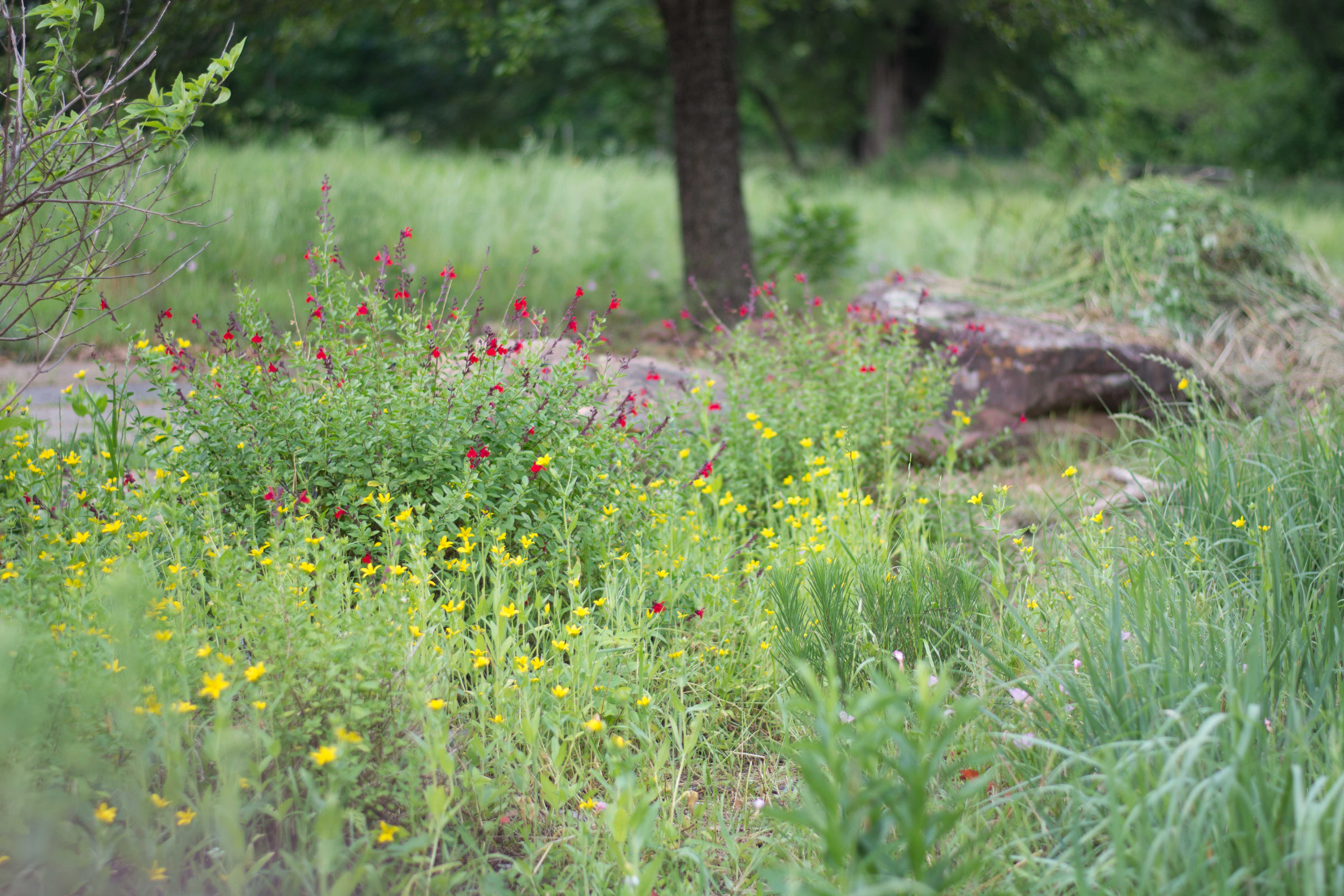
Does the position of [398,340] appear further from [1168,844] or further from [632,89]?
[632,89]

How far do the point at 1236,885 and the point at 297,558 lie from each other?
6.67 feet

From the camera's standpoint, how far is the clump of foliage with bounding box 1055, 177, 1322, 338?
5.35 m

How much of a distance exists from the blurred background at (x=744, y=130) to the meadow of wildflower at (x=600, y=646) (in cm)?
100

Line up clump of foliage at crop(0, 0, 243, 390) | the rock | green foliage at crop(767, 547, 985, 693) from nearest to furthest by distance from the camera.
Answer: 1. clump of foliage at crop(0, 0, 243, 390)
2. green foliage at crop(767, 547, 985, 693)
3. the rock

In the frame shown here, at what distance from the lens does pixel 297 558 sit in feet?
7.24

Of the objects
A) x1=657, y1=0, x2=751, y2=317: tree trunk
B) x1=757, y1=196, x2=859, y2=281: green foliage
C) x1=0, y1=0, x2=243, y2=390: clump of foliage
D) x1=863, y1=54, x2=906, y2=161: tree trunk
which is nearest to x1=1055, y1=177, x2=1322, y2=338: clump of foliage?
x1=757, y1=196, x2=859, y2=281: green foliage

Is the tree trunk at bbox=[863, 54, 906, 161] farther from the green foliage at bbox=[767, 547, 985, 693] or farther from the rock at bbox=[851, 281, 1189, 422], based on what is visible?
the green foliage at bbox=[767, 547, 985, 693]

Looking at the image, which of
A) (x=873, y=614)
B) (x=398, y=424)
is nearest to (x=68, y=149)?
(x=398, y=424)

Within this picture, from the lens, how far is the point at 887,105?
55.6ft

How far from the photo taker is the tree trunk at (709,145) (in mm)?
5934

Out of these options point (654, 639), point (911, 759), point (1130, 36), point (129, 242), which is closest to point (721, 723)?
point (654, 639)

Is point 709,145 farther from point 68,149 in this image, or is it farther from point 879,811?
point 879,811

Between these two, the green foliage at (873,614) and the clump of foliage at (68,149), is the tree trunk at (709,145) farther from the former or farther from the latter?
the clump of foliage at (68,149)

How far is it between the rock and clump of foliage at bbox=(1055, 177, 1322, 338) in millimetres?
562
